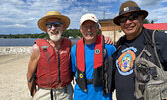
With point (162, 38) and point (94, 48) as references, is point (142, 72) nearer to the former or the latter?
point (162, 38)

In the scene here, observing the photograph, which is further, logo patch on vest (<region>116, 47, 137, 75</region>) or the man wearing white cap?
the man wearing white cap

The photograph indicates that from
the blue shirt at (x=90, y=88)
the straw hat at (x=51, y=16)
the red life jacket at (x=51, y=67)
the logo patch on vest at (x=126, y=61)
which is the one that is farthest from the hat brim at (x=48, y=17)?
the logo patch on vest at (x=126, y=61)

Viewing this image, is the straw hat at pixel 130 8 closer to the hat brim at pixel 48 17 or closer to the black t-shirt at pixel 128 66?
the black t-shirt at pixel 128 66

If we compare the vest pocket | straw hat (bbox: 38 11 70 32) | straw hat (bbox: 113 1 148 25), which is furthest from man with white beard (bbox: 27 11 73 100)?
the vest pocket

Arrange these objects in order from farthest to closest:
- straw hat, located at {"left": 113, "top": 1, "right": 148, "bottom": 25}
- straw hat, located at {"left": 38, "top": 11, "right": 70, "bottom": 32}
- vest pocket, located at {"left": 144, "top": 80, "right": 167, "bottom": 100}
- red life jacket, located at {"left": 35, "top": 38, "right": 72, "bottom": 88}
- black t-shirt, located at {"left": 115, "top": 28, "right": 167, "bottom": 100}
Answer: straw hat, located at {"left": 38, "top": 11, "right": 70, "bottom": 32} < red life jacket, located at {"left": 35, "top": 38, "right": 72, "bottom": 88} < straw hat, located at {"left": 113, "top": 1, "right": 148, "bottom": 25} < black t-shirt, located at {"left": 115, "top": 28, "right": 167, "bottom": 100} < vest pocket, located at {"left": 144, "top": 80, "right": 167, "bottom": 100}

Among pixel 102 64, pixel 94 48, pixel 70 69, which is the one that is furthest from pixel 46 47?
pixel 102 64

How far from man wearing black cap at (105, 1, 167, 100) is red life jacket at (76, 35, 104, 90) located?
320mm

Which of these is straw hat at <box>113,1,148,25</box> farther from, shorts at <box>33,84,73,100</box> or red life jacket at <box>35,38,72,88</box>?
shorts at <box>33,84,73,100</box>

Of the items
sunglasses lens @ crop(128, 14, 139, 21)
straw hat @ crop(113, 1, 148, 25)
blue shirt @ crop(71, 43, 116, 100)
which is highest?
straw hat @ crop(113, 1, 148, 25)

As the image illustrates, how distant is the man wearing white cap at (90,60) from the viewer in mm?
2531

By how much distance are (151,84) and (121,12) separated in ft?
4.55

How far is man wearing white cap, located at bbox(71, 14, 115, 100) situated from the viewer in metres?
2.53

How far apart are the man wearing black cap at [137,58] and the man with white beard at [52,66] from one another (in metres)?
1.24

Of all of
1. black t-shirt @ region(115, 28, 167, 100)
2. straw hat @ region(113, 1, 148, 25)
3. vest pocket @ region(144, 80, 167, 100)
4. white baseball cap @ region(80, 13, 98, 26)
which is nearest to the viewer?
vest pocket @ region(144, 80, 167, 100)
